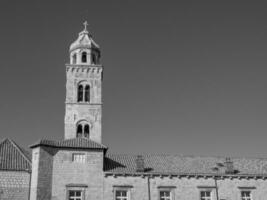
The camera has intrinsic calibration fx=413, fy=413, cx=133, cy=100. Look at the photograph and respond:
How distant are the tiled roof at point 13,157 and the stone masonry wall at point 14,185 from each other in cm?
47

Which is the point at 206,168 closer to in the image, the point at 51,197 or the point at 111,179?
the point at 111,179

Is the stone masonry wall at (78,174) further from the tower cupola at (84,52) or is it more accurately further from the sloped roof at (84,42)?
the sloped roof at (84,42)

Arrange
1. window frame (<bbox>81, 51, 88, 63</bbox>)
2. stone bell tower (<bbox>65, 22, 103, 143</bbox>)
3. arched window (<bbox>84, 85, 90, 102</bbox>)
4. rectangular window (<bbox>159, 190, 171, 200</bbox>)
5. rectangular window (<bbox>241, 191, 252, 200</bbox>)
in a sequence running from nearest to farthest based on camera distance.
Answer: rectangular window (<bbox>159, 190, 171, 200</bbox>), rectangular window (<bbox>241, 191, 252, 200</bbox>), stone bell tower (<bbox>65, 22, 103, 143</bbox>), arched window (<bbox>84, 85, 90, 102</bbox>), window frame (<bbox>81, 51, 88, 63</bbox>)

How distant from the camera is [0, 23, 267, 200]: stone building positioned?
32281mm

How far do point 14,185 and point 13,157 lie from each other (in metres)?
2.73

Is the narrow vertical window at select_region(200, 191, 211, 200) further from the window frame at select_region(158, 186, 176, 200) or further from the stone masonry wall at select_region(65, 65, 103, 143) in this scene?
the stone masonry wall at select_region(65, 65, 103, 143)

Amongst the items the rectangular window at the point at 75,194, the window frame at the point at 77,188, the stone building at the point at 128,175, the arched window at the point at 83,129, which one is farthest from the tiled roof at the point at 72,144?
the arched window at the point at 83,129

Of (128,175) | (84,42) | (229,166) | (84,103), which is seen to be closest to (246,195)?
(229,166)

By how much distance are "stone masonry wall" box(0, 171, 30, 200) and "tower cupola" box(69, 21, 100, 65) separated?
57.2ft

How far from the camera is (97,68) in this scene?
46219mm

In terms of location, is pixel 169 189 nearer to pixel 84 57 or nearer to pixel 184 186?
pixel 184 186

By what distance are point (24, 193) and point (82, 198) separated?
4.51 metres

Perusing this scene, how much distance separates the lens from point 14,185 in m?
32.1

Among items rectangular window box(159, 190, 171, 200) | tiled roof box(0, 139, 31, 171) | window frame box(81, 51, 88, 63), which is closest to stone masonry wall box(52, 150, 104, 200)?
tiled roof box(0, 139, 31, 171)
